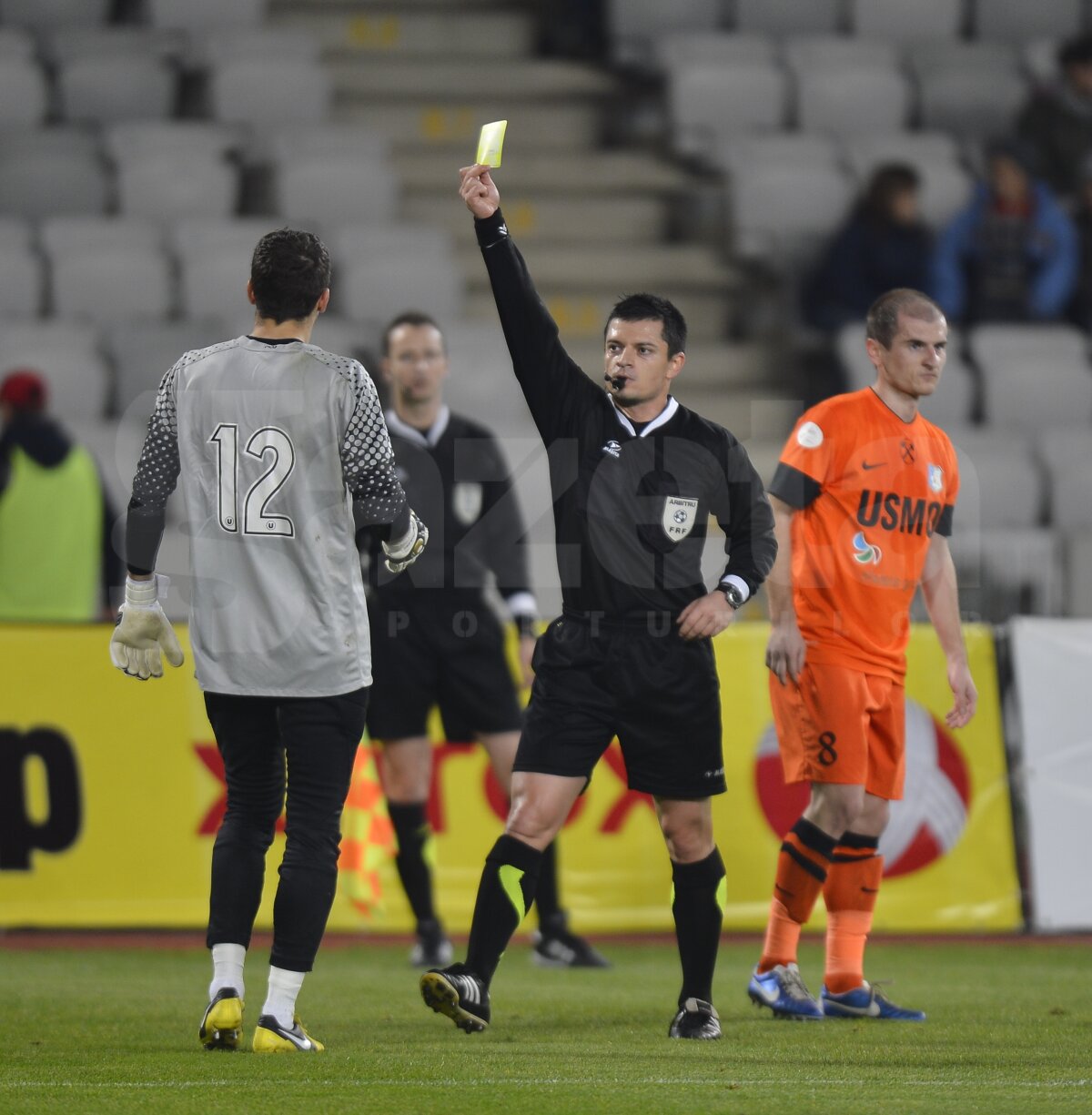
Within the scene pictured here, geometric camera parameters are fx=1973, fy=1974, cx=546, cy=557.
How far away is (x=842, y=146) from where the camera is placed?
44.6 ft

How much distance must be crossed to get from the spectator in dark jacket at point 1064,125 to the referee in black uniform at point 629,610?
28.1 feet

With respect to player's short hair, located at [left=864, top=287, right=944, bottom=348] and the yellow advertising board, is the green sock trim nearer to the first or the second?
player's short hair, located at [left=864, top=287, right=944, bottom=348]

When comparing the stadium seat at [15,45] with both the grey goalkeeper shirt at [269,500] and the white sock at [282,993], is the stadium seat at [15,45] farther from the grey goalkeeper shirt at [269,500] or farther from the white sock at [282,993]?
the white sock at [282,993]

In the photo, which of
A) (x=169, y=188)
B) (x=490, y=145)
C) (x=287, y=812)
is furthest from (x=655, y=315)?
(x=169, y=188)

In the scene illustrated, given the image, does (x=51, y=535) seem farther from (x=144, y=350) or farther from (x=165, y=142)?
(x=165, y=142)

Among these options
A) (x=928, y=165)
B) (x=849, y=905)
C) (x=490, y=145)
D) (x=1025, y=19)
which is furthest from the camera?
(x=1025, y=19)

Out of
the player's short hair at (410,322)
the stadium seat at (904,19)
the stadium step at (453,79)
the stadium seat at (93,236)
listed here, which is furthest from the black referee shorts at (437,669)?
the stadium seat at (904,19)

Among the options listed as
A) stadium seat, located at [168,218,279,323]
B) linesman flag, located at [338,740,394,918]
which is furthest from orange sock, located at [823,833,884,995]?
stadium seat, located at [168,218,279,323]

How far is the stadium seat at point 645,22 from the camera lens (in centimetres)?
1446

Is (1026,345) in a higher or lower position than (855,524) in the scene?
higher

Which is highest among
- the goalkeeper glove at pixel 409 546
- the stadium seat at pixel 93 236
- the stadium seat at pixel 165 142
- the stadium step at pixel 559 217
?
the stadium seat at pixel 165 142

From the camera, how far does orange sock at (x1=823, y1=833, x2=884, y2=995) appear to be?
5.85m

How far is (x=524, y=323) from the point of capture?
Answer: 5195 mm

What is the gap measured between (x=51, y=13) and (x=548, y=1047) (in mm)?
11041
